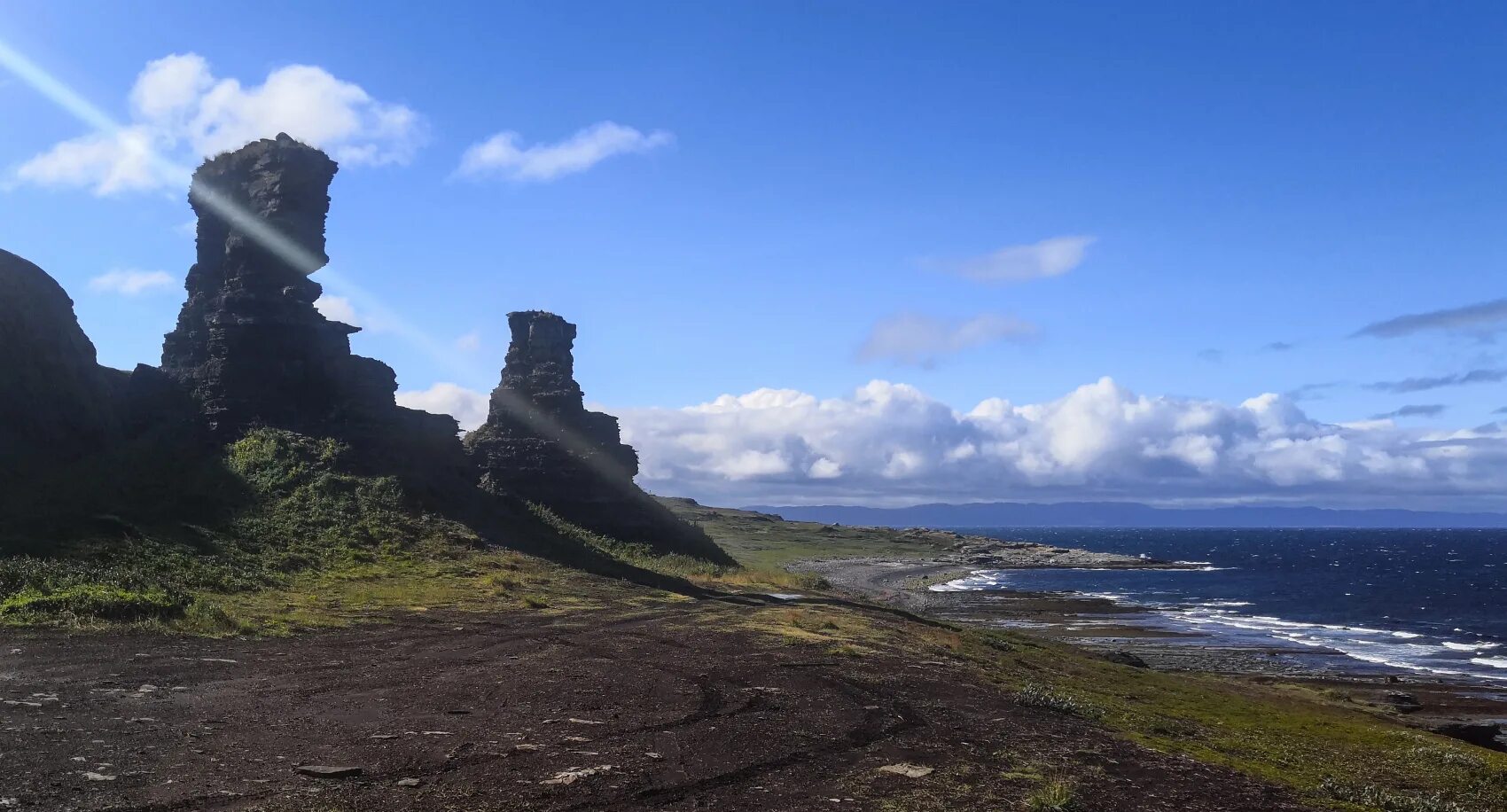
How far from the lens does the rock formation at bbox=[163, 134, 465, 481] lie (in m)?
67.9

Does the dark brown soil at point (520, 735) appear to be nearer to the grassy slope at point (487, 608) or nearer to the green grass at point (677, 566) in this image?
the grassy slope at point (487, 608)

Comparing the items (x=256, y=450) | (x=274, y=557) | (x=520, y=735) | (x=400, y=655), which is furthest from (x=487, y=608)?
(x=256, y=450)

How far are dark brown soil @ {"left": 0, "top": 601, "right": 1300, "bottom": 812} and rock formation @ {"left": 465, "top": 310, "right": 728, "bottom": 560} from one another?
189ft

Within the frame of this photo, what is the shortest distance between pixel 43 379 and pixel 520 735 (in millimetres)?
54933

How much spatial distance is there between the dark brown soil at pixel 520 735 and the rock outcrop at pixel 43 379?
116ft

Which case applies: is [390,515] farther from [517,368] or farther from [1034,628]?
[1034,628]

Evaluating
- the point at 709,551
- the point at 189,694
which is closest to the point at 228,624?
the point at 189,694

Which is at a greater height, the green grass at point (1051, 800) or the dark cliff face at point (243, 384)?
the dark cliff face at point (243, 384)

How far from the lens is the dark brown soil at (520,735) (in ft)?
44.1

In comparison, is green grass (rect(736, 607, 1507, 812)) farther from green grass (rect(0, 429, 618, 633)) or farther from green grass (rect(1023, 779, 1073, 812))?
green grass (rect(0, 429, 618, 633))

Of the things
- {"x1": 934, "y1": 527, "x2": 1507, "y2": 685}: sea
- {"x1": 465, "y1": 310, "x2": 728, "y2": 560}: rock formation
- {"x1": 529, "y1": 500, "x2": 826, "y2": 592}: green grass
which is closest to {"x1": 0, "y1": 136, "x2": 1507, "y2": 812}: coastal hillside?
{"x1": 529, "y1": 500, "x2": 826, "y2": 592}: green grass

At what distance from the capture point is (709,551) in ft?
297

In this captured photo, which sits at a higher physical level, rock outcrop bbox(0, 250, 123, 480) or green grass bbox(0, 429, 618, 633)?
rock outcrop bbox(0, 250, 123, 480)

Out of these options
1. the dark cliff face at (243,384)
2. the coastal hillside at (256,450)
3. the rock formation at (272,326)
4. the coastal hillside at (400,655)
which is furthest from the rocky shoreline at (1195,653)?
the rock formation at (272,326)
